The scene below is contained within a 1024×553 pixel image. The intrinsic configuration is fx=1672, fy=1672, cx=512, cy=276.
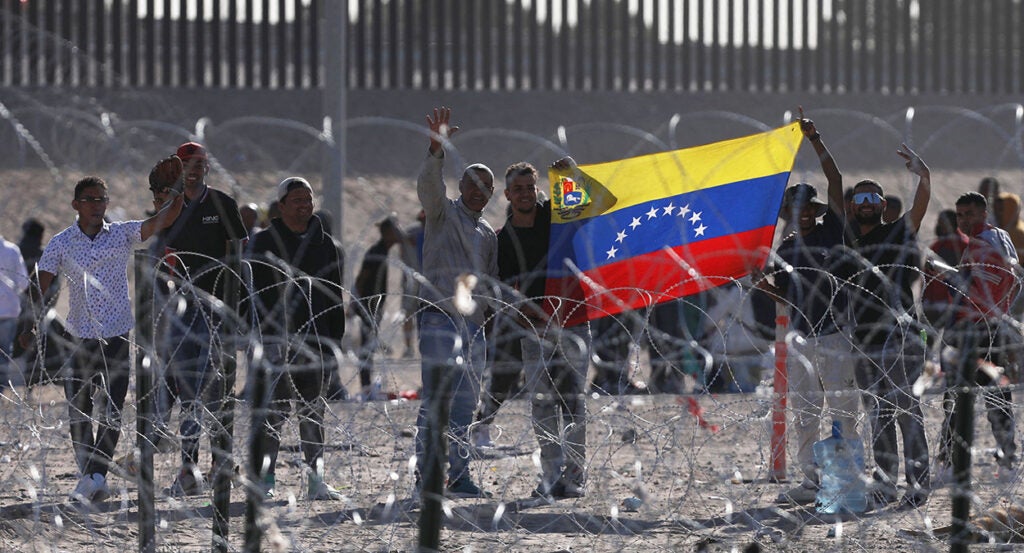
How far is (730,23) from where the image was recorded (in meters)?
23.2

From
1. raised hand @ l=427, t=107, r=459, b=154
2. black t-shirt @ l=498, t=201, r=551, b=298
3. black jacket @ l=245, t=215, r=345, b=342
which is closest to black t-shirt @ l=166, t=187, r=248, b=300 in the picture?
black jacket @ l=245, t=215, r=345, b=342

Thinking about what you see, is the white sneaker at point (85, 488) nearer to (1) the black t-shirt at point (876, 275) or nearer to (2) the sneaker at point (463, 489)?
(2) the sneaker at point (463, 489)

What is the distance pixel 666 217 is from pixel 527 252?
23.4 inches

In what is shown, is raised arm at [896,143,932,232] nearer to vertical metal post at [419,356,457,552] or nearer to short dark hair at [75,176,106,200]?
short dark hair at [75,176,106,200]

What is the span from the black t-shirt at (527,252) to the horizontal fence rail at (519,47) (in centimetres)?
1378

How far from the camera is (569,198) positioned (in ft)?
22.5

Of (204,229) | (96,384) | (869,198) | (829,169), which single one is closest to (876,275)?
(869,198)

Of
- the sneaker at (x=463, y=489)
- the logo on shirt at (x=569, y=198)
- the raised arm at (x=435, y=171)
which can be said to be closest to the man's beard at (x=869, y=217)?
the logo on shirt at (x=569, y=198)

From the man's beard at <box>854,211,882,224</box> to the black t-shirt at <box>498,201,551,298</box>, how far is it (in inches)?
49.3

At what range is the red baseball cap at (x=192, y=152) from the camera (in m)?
6.55

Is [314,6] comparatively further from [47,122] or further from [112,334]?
[112,334]

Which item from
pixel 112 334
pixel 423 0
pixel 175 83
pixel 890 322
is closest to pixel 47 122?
pixel 175 83

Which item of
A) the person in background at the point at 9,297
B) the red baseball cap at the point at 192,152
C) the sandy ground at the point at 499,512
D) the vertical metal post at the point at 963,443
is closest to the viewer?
the vertical metal post at the point at 963,443

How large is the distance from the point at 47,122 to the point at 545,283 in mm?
12484
